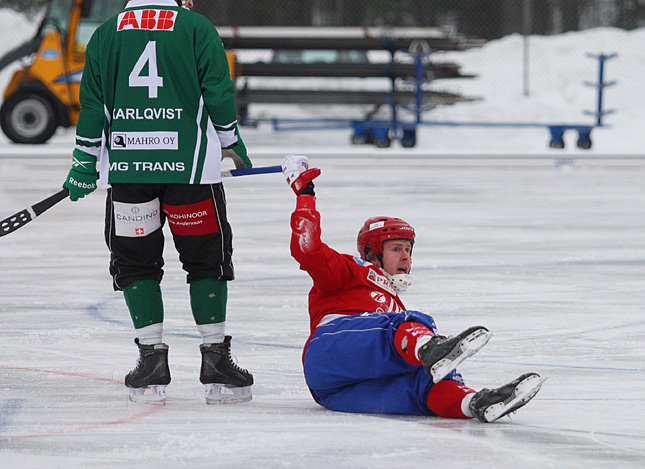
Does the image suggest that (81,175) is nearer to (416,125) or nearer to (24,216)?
(24,216)

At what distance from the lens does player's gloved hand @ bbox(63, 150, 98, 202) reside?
3.39 metres

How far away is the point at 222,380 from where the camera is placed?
3.37m

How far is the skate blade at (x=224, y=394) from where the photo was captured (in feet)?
11.0

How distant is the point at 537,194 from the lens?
10969mm

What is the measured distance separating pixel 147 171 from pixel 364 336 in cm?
83

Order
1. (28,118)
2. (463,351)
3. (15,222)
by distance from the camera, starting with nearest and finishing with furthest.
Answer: (463,351) → (15,222) → (28,118)

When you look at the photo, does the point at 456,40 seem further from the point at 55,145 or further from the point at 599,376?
the point at 599,376

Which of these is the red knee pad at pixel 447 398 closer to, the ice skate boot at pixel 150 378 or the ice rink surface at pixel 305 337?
the ice rink surface at pixel 305 337

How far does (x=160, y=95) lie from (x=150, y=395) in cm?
92

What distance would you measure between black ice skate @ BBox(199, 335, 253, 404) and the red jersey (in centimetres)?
28

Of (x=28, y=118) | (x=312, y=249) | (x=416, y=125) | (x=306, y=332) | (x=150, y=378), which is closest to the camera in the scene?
(x=312, y=249)

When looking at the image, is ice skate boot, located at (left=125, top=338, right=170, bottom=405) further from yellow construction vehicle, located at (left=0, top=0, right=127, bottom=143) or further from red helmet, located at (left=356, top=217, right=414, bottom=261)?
yellow construction vehicle, located at (left=0, top=0, right=127, bottom=143)

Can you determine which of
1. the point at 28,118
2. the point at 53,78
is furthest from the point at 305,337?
the point at 28,118

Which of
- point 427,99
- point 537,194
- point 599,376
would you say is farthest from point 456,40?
point 599,376
